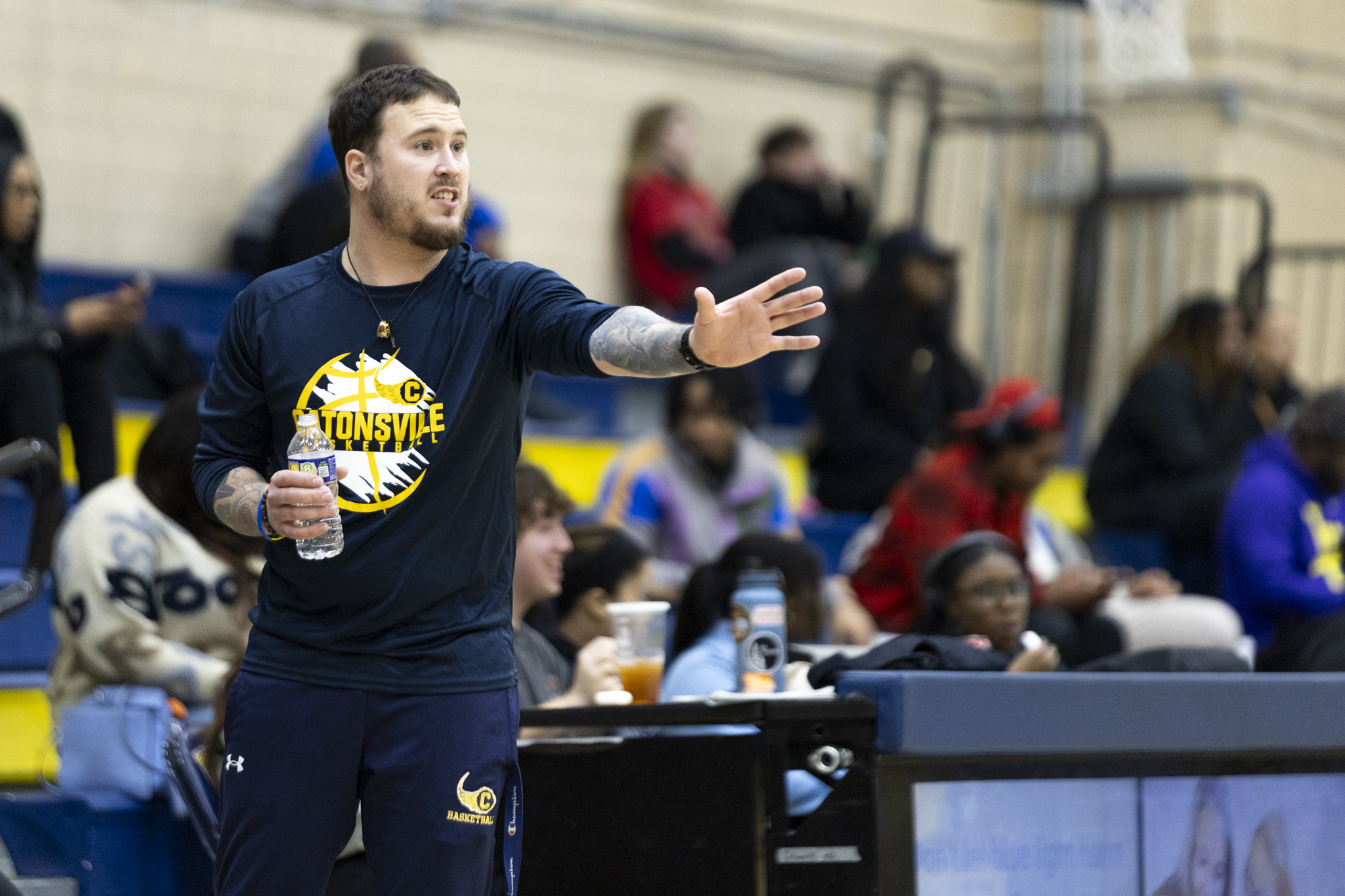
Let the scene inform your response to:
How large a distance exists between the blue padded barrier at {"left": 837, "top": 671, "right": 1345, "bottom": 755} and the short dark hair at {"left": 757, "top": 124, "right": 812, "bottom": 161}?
18.5 feet

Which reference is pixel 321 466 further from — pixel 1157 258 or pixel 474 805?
pixel 1157 258

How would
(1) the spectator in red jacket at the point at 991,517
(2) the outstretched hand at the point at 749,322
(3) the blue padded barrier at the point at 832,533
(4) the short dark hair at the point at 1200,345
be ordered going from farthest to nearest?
(4) the short dark hair at the point at 1200,345, (3) the blue padded barrier at the point at 832,533, (1) the spectator in red jacket at the point at 991,517, (2) the outstretched hand at the point at 749,322

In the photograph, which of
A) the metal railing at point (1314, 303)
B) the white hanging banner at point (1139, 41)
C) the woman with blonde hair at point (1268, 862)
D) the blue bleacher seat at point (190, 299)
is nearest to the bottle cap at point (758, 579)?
the woman with blonde hair at point (1268, 862)

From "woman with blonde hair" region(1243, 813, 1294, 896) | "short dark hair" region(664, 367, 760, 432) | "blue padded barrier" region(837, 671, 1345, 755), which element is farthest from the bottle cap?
"short dark hair" region(664, 367, 760, 432)

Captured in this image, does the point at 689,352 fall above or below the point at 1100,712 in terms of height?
above

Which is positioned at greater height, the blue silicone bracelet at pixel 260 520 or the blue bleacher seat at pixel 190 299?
the blue bleacher seat at pixel 190 299

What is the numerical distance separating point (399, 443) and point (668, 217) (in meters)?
6.05

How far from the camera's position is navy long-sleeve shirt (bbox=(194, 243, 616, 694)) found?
2133 millimetres

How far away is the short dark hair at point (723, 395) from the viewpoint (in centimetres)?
527

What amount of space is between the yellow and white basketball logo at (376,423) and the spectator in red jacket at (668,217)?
5.82 m

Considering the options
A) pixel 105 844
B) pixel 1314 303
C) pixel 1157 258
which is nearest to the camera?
pixel 105 844

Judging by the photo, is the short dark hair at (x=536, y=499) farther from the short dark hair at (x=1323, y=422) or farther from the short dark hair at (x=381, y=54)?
the short dark hair at (x=1323, y=422)

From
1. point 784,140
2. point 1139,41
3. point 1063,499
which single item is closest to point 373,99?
point 784,140

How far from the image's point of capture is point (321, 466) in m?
2.08
